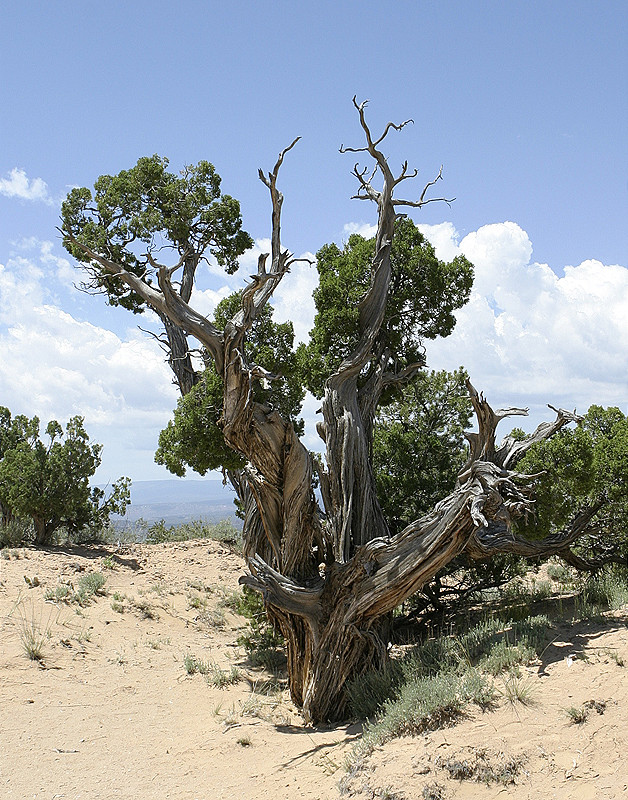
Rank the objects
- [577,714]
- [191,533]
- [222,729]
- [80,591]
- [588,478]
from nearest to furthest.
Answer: [577,714], [222,729], [588,478], [80,591], [191,533]

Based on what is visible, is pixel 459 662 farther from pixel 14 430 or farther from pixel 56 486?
pixel 14 430

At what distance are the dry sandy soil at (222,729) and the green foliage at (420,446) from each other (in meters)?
3.16

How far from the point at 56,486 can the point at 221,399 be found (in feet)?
19.6

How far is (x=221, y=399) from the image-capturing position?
1032 centimetres

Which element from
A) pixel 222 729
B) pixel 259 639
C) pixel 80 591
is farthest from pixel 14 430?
pixel 222 729

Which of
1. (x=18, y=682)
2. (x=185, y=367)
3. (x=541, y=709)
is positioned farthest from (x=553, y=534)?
(x=185, y=367)

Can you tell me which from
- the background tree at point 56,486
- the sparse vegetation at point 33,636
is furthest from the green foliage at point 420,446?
the background tree at point 56,486

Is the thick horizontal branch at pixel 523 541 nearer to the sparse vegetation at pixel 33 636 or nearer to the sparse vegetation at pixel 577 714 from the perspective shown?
the sparse vegetation at pixel 577 714

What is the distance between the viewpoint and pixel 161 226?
14664mm

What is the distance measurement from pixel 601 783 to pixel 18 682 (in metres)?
6.79

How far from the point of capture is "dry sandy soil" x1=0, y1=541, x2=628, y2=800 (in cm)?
516

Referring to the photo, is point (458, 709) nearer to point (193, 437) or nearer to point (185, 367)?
point (193, 437)

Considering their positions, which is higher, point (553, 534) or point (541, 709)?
point (553, 534)

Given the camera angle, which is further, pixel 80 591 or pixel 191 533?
pixel 191 533
